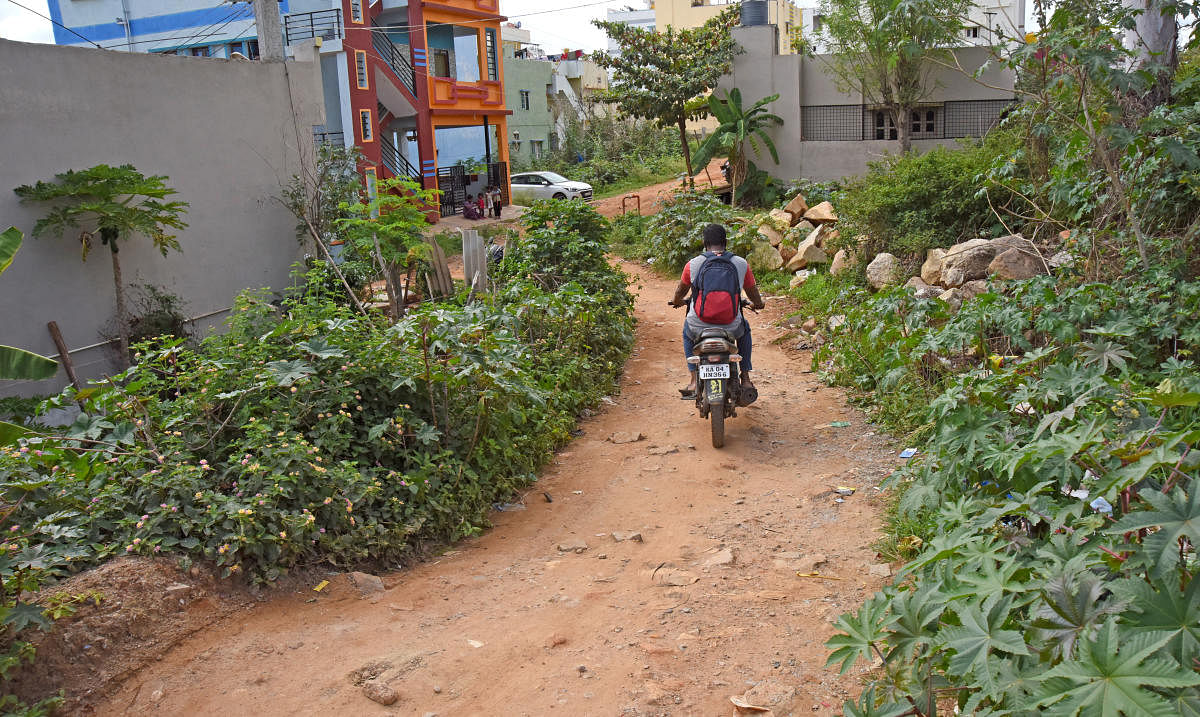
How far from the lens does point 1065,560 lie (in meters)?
2.48

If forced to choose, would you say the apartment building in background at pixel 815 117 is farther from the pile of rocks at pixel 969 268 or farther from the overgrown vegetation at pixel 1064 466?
the overgrown vegetation at pixel 1064 466

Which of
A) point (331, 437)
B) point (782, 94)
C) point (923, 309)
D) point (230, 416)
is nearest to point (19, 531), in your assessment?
point (230, 416)

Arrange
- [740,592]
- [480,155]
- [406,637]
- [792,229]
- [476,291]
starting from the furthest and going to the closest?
[480,155], [792,229], [476,291], [740,592], [406,637]

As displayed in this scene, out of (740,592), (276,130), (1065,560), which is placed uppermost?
(276,130)

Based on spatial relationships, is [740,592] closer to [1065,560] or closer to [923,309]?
[1065,560]

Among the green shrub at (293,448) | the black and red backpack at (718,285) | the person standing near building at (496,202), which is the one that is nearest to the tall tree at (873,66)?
the person standing near building at (496,202)

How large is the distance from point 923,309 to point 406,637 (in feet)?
12.7

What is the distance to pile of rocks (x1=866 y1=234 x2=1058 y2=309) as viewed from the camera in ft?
28.2

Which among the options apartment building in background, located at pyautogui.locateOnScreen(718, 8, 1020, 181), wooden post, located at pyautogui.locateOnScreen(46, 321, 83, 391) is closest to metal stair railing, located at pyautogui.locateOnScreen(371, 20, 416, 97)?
apartment building in background, located at pyautogui.locateOnScreen(718, 8, 1020, 181)

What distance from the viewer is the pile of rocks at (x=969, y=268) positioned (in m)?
8.59

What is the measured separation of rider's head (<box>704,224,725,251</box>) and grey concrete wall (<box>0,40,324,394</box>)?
679 cm

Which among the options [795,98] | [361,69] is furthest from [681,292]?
[361,69]

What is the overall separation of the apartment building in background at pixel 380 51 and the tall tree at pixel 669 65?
17.8 feet

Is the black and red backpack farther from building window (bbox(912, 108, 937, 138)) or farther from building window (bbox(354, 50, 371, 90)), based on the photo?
building window (bbox(354, 50, 371, 90))
